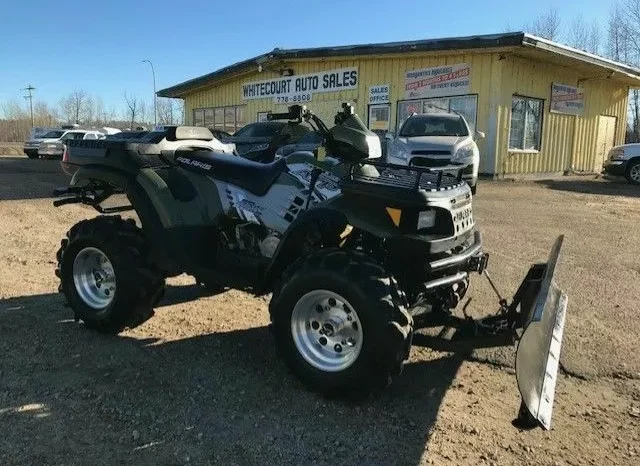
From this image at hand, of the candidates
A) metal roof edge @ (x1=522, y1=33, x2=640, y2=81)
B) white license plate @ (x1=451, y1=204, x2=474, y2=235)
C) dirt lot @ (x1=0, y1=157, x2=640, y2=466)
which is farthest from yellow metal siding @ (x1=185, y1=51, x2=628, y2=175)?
white license plate @ (x1=451, y1=204, x2=474, y2=235)

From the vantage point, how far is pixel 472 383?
12.7 ft

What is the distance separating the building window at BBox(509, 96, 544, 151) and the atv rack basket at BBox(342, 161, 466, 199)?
15642 millimetres

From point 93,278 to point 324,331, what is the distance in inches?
85.6

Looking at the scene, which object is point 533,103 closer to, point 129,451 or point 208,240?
point 208,240

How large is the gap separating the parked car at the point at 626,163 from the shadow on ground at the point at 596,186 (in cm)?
33

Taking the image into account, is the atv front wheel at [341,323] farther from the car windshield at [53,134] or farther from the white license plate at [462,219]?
the car windshield at [53,134]

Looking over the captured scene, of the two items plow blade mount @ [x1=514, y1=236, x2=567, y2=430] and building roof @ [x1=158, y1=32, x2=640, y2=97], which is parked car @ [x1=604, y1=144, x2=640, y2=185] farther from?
plow blade mount @ [x1=514, y1=236, x2=567, y2=430]

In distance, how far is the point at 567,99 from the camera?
20.3 metres

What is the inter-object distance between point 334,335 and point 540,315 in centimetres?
123

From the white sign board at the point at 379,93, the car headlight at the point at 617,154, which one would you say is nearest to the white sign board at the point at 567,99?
the car headlight at the point at 617,154

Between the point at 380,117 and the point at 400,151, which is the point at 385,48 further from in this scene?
the point at 400,151

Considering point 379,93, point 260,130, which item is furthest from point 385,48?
point 260,130

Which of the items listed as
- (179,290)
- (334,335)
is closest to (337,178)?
(334,335)

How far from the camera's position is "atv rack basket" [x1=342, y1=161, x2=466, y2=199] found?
340 centimetres
